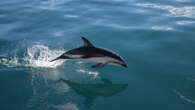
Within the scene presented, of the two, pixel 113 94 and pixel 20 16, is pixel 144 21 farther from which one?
pixel 20 16

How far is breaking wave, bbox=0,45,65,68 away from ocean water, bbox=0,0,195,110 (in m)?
0.04

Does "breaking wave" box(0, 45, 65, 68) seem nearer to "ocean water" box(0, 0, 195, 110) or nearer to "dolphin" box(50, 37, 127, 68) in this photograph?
"ocean water" box(0, 0, 195, 110)

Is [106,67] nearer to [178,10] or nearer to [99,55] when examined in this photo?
[99,55]

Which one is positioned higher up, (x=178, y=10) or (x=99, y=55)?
(x=178, y=10)

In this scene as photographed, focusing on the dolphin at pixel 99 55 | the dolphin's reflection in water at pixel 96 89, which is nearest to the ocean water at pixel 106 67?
the dolphin's reflection in water at pixel 96 89

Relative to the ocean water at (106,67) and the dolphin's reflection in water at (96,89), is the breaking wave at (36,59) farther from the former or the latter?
the dolphin's reflection in water at (96,89)

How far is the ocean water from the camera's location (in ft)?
21.2

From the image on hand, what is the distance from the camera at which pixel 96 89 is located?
22.7ft

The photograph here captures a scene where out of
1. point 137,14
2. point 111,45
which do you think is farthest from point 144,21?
point 111,45

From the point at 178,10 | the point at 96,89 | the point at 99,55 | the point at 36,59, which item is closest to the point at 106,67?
the point at 99,55

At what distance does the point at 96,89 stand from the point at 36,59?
9.80 ft

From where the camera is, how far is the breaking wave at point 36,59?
8.24 m

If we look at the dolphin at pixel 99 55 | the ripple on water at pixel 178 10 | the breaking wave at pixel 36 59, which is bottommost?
the breaking wave at pixel 36 59

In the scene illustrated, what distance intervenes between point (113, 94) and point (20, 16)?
901 cm
